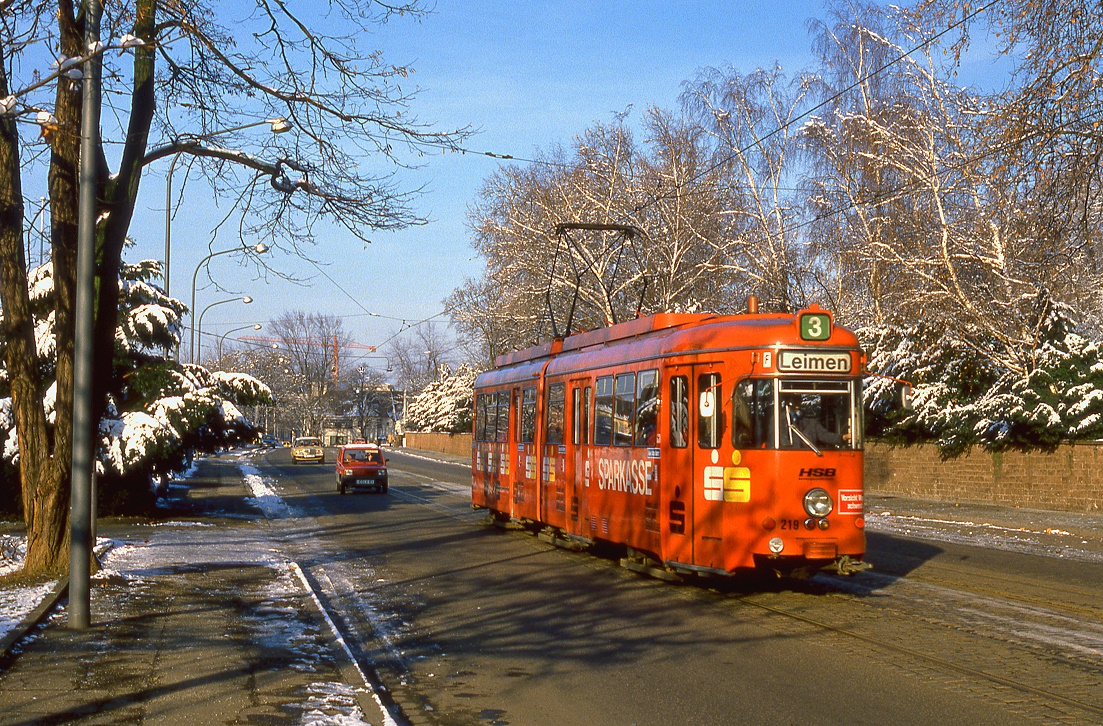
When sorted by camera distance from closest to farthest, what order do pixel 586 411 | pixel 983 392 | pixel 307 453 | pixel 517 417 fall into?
pixel 586 411
pixel 517 417
pixel 983 392
pixel 307 453

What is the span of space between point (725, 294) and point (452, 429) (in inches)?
1790

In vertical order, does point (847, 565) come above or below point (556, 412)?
below

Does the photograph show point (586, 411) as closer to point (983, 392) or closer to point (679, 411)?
point (679, 411)

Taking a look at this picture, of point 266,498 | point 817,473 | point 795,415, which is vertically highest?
point 795,415

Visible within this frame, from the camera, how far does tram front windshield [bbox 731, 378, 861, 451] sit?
1280cm

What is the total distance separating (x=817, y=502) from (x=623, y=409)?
362 cm

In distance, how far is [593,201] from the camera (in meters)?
42.8

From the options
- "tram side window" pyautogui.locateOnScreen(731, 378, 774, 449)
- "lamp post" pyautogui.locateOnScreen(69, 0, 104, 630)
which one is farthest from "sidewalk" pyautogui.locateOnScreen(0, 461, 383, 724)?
"tram side window" pyautogui.locateOnScreen(731, 378, 774, 449)

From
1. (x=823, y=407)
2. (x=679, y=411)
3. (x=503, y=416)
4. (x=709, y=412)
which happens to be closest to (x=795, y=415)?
(x=823, y=407)

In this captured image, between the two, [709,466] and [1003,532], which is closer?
[709,466]

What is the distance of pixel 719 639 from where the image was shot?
1048cm

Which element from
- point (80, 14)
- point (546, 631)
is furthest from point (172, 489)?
point (546, 631)

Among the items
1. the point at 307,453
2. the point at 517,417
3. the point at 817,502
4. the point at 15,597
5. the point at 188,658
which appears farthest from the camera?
the point at 307,453

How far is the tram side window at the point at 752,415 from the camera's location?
12.8 metres
